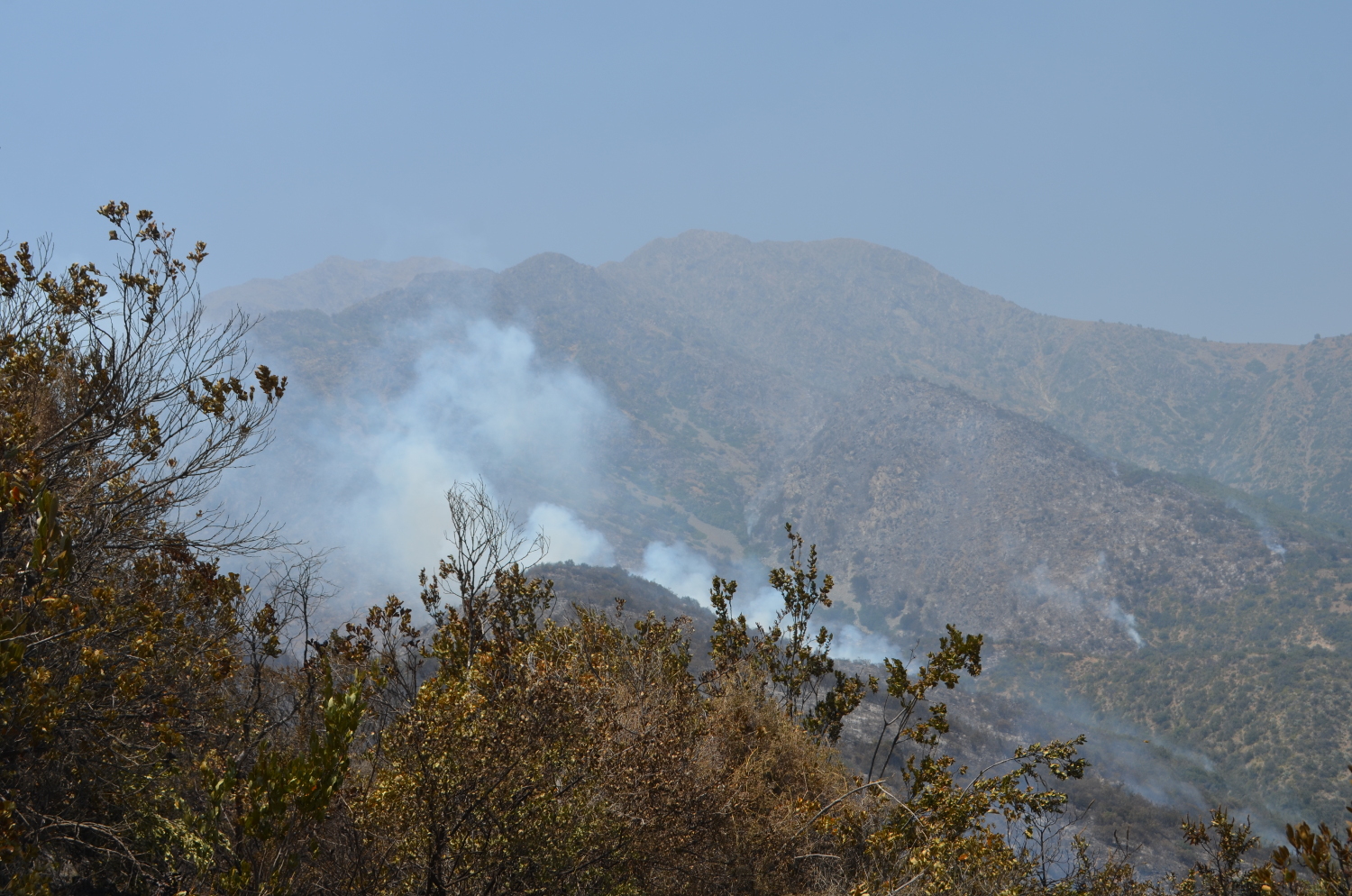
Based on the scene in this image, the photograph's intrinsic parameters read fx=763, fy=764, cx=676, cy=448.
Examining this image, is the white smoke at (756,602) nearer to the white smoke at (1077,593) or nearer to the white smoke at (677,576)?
the white smoke at (677,576)

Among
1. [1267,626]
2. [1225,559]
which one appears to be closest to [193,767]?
[1267,626]

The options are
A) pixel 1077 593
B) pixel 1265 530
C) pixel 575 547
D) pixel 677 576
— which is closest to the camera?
pixel 1265 530

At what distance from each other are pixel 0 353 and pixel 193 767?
5190mm

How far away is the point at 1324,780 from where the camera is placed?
71.3 m

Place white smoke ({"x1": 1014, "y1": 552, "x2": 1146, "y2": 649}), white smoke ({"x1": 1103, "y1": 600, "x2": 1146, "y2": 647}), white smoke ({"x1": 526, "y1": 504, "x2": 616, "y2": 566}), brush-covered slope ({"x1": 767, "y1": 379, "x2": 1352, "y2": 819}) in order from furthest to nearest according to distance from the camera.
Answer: white smoke ({"x1": 526, "y1": 504, "x2": 616, "y2": 566}), white smoke ({"x1": 1014, "y1": 552, "x2": 1146, "y2": 649}), white smoke ({"x1": 1103, "y1": 600, "x2": 1146, "y2": 647}), brush-covered slope ({"x1": 767, "y1": 379, "x2": 1352, "y2": 819})

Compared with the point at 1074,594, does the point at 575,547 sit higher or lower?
higher

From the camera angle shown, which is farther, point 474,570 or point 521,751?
point 474,570

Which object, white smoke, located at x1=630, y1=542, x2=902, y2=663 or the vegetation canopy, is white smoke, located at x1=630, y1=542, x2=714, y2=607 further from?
the vegetation canopy

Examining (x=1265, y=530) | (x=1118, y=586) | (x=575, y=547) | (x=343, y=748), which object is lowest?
(x=343, y=748)

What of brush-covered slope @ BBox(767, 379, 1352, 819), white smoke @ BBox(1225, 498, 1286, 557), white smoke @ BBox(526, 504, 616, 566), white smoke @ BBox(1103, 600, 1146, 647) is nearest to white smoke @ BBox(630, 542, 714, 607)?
white smoke @ BBox(526, 504, 616, 566)

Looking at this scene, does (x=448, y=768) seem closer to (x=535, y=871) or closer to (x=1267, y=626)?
(x=535, y=871)

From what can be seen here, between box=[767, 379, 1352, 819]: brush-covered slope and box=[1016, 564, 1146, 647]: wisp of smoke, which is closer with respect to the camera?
box=[767, 379, 1352, 819]: brush-covered slope

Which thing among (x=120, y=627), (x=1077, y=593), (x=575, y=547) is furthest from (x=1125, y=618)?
(x=120, y=627)

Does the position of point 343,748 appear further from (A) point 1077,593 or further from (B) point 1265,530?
(B) point 1265,530
